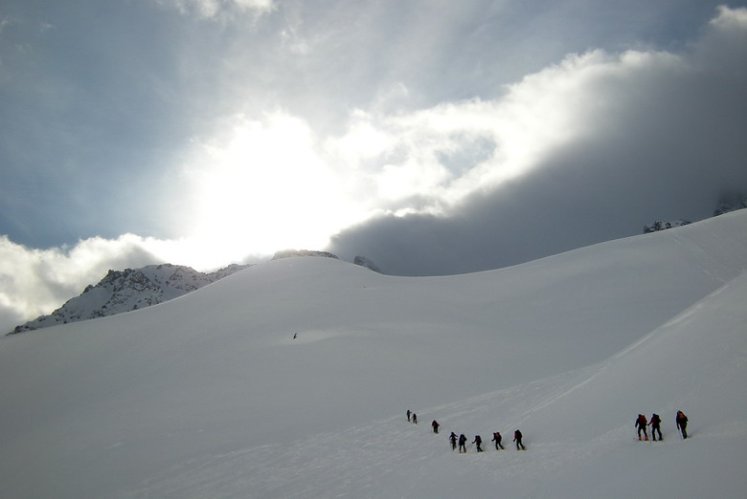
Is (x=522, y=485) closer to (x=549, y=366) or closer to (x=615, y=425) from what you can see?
(x=615, y=425)

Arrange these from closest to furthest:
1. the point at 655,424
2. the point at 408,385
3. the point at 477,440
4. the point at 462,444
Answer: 1. the point at 655,424
2. the point at 477,440
3. the point at 462,444
4. the point at 408,385

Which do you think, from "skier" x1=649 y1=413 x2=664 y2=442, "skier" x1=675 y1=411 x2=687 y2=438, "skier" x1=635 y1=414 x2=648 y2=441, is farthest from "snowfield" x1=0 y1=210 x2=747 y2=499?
"skier" x1=635 y1=414 x2=648 y2=441

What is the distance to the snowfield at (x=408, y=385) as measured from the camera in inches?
508

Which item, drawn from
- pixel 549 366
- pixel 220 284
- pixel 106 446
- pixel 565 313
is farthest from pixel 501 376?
pixel 220 284

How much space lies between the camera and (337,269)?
68.1 metres

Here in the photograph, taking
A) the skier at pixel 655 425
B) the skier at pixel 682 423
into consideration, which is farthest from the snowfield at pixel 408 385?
the skier at pixel 655 425

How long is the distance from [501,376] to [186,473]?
20.7 metres

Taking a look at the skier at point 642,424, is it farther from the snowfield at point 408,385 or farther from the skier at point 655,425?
the snowfield at point 408,385

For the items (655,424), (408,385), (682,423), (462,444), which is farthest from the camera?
(408,385)

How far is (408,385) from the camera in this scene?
2933 cm

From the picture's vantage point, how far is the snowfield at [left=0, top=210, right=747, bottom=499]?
1291 centimetres

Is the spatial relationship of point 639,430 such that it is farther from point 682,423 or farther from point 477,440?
point 477,440

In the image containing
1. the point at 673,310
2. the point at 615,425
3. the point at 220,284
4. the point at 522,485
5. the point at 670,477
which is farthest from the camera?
the point at 220,284

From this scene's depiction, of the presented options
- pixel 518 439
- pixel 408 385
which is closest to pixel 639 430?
pixel 518 439
